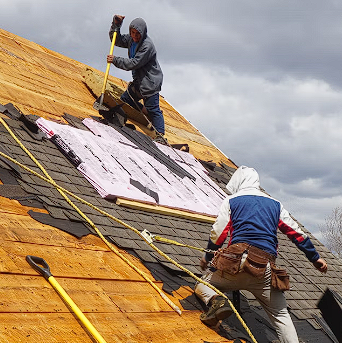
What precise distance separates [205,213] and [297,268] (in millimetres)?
1305

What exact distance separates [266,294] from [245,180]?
0.84 m

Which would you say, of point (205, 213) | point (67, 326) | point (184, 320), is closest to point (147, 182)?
point (205, 213)

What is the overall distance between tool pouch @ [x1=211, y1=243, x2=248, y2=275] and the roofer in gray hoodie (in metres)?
3.49

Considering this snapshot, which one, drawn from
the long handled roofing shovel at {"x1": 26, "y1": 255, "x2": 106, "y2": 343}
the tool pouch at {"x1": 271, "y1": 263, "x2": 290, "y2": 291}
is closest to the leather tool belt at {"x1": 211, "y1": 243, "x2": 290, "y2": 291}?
the tool pouch at {"x1": 271, "y1": 263, "x2": 290, "y2": 291}

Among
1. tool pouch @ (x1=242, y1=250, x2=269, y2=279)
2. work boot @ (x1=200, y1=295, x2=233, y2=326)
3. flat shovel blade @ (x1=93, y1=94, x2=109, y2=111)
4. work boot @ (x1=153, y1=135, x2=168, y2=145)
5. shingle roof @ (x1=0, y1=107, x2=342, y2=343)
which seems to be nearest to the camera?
work boot @ (x1=200, y1=295, x2=233, y2=326)

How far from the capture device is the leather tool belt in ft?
Result: 9.44

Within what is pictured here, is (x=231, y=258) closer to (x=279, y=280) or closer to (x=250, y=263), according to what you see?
(x=250, y=263)

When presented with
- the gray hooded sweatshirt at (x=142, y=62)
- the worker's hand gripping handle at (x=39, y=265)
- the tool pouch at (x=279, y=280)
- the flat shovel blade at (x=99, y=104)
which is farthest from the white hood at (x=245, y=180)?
the gray hooded sweatshirt at (x=142, y=62)

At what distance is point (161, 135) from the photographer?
255 inches

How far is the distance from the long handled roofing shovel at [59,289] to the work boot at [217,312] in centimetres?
95

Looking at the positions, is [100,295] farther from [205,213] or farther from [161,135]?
[161,135]

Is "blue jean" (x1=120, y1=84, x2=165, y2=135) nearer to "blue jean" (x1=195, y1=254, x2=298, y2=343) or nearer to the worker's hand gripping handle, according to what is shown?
"blue jean" (x1=195, y1=254, x2=298, y2=343)

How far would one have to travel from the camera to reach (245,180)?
11.0 feet

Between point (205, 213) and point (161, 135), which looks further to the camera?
point (161, 135)
